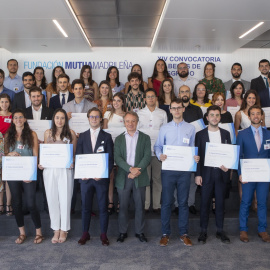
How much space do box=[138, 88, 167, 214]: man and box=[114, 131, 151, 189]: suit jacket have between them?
0.55 metres

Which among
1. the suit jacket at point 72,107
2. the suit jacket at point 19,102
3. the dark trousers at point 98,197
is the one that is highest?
the suit jacket at point 19,102

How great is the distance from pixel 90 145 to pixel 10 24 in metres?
3.67

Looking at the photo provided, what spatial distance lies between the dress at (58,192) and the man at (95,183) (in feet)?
0.69

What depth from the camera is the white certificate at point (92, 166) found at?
4020mm

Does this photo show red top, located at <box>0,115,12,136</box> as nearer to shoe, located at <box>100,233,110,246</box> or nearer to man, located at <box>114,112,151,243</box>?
man, located at <box>114,112,151,243</box>

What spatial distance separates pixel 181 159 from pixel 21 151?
84.6 inches

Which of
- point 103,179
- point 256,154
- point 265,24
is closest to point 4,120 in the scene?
point 103,179

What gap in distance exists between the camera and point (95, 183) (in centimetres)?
410

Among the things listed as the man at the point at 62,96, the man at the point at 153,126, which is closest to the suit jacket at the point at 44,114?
the man at the point at 62,96

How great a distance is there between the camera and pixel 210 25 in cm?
632

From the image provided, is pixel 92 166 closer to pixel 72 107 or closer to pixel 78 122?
pixel 78 122

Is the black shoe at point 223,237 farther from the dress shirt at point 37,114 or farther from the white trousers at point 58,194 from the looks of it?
the dress shirt at point 37,114

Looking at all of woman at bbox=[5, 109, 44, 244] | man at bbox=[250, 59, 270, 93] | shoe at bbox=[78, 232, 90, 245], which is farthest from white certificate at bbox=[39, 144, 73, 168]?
man at bbox=[250, 59, 270, 93]

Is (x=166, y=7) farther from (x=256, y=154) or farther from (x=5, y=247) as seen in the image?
(x=5, y=247)
